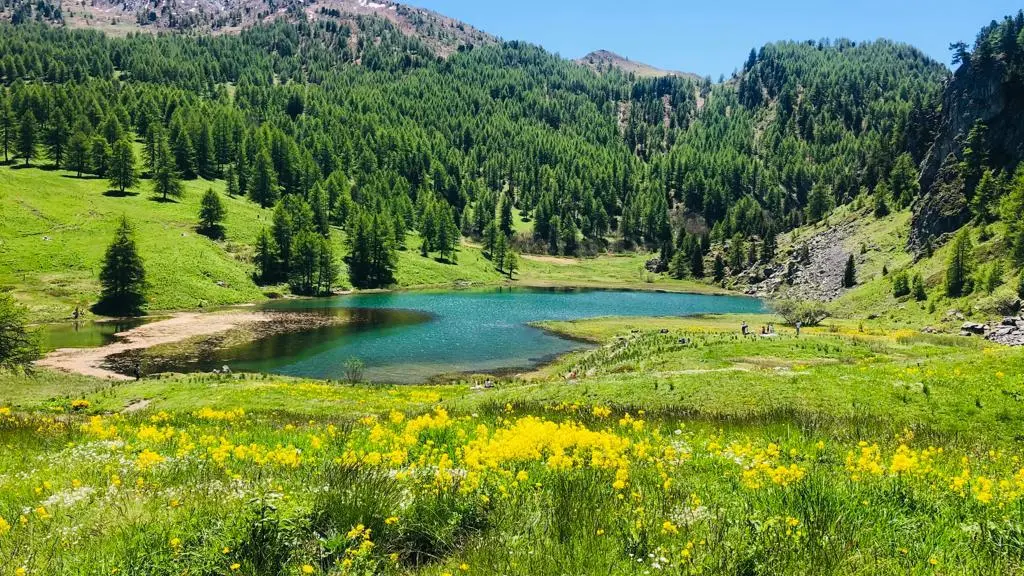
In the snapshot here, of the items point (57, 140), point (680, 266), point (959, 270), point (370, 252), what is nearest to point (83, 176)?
point (57, 140)

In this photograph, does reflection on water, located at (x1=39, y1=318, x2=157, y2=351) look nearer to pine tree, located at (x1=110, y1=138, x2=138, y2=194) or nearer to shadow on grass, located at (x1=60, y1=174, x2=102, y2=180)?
pine tree, located at (x1=110, y1=138, x2=138, y2=194)

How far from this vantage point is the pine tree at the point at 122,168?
123250 millimetres

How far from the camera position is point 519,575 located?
4457mm

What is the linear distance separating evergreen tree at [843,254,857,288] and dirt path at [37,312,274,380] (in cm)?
11806

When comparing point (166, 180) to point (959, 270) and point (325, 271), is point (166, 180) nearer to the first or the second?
point (325, 271)

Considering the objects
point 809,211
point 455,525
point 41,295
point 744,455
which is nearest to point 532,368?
point 744,455

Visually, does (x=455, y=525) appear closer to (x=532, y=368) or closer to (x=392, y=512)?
(x=392, y=512)

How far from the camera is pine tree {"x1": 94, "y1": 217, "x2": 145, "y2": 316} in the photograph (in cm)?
7594

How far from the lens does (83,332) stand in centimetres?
6297

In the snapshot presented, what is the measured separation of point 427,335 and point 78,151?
130121mm

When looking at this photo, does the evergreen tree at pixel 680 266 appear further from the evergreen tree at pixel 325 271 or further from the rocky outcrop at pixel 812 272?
the evergreen tree at pixel 325 271

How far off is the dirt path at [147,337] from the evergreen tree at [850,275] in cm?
11806

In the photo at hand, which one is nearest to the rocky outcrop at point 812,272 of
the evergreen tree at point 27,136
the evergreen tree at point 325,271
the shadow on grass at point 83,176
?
the evergreen tree at point 325,271

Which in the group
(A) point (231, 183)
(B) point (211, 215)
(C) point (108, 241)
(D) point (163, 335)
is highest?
(A) point (231, 183)
